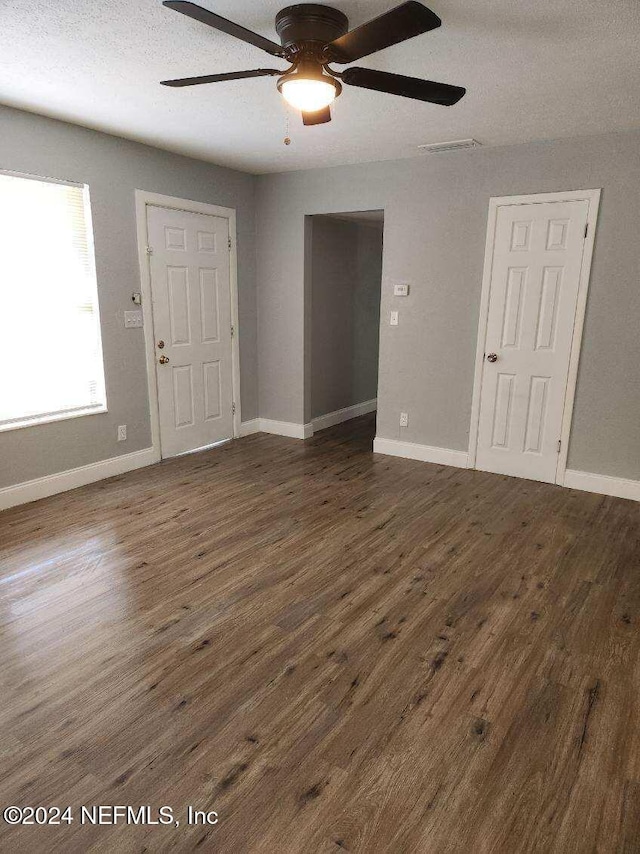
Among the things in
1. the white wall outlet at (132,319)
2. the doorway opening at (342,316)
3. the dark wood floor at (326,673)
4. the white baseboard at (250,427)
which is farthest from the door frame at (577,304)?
the white wall outlet at (132,319)

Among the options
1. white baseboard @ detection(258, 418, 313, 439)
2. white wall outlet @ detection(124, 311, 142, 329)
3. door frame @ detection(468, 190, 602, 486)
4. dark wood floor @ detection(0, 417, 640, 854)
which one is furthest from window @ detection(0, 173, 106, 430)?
door frame @ detection(468, 190, 602, 486)

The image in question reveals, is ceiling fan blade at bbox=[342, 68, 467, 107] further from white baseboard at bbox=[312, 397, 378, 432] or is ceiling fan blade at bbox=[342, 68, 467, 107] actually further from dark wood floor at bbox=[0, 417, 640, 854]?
white baseboard at bbox=[312, 397, 378, 432]

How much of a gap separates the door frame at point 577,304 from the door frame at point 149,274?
2.36 m

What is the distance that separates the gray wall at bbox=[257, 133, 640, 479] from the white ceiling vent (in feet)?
0.41

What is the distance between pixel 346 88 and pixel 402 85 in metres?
0.91

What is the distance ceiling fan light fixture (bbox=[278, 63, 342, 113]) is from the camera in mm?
2113

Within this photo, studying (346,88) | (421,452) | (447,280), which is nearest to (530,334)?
(447,280)

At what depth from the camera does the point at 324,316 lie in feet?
19.0

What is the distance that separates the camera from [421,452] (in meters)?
4.89

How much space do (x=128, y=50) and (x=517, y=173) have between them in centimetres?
284

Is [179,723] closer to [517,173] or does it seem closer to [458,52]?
[458,52]

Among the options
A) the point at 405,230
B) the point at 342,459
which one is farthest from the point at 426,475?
the point at 405,230

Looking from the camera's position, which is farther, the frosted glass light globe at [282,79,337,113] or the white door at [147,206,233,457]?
the white door at [147,206,233,457]

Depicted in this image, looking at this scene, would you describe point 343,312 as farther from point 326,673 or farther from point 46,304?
point 326,673
